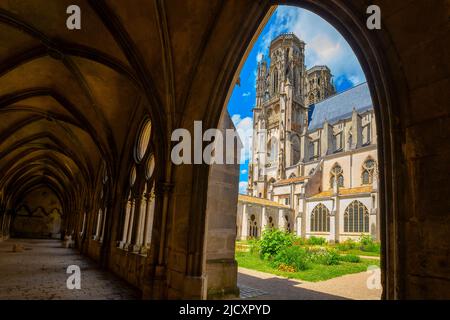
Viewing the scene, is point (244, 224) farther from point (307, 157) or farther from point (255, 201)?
point (307, 157)

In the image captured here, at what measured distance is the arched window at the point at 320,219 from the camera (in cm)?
2674

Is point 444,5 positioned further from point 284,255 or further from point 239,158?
point 284,255

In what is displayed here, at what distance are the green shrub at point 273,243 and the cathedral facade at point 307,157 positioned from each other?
14.0 m

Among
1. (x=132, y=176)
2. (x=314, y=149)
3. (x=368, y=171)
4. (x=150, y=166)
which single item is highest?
(x=314, y=149)

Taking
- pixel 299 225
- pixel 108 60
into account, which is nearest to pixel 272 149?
pixel 299 225

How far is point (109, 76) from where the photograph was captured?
737cm

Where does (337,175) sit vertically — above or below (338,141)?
below

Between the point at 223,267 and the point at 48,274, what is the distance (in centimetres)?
454

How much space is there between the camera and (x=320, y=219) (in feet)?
90.0

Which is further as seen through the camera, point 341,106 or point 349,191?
point 341,106

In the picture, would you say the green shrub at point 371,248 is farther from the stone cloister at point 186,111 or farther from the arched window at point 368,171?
the stone cloister at point 186,111

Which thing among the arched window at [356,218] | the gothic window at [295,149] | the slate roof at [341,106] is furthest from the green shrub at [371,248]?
the gothic window at [295,149]

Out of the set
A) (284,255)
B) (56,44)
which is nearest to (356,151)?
(284,255)

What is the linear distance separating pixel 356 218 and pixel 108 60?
24091mm
